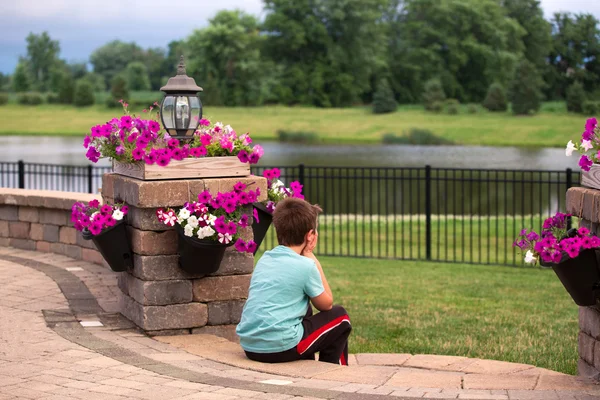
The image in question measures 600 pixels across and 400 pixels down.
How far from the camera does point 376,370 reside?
18.5 ft

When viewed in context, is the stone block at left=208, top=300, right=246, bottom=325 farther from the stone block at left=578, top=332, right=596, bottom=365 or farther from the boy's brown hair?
the stone block at left=578, top=332, right=596, bottom=365

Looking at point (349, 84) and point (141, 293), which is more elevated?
point (349, 84)

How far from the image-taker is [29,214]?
10547mm

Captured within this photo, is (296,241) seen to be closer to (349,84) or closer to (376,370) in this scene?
(376,370)

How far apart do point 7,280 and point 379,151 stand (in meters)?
42.1

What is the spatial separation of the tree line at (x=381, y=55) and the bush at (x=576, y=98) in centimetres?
219

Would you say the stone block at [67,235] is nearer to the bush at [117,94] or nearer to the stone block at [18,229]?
the stone block at [18,229]

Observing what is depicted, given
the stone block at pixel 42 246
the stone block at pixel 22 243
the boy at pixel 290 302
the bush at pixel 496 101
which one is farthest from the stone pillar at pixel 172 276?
the bush at pixel 496 101

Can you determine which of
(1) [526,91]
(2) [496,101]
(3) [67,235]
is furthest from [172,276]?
(2) [496,101]

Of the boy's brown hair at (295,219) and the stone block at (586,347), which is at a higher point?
the boy's brown hair at (295,219)

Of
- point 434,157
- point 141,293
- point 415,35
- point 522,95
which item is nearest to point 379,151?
point 434,157

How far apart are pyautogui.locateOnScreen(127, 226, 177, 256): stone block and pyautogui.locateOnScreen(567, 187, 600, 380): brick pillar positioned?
2.95m

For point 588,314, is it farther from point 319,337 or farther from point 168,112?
point 168,112

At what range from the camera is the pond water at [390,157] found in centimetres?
4031
